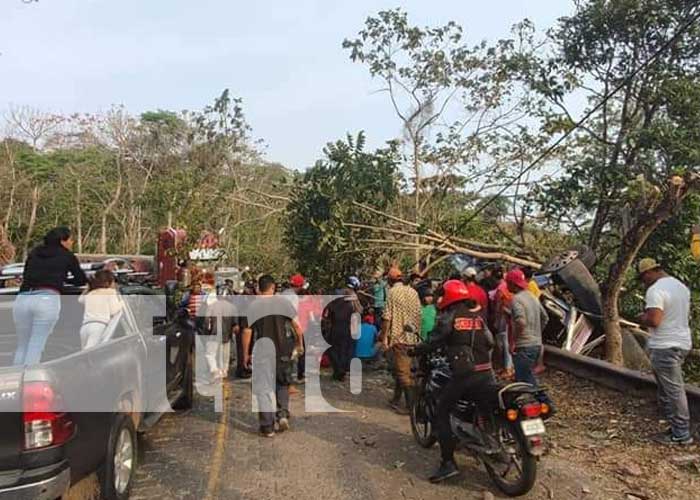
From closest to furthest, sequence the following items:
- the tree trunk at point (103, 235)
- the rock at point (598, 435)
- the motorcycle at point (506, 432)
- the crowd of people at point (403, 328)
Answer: the motorcycle at point (506, 432) < the crowd of people at point (403, 328) < the rock at point (598, 435) < the tree trunk at point (103, 235)

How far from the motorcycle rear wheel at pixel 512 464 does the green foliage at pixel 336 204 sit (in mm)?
6589

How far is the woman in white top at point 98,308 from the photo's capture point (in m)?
5.52

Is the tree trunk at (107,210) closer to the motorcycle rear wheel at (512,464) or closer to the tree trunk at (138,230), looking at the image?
the tree trunk at (138,230)

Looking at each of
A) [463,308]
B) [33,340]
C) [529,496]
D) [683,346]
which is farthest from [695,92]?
[33,340]

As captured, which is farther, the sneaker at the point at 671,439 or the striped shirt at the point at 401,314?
the striped shirt at the point at 401,314

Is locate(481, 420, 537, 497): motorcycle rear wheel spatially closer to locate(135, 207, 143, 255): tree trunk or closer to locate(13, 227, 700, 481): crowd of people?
locate(13, 227, 700, 481): crowd of people

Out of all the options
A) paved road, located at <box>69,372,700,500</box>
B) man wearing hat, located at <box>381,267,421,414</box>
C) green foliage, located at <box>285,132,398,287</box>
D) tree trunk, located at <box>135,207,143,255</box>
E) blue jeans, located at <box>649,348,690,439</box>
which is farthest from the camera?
tree trunk, located at <box>135,207,143,255</box>

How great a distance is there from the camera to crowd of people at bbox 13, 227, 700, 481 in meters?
5.39

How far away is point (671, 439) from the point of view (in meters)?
5.91

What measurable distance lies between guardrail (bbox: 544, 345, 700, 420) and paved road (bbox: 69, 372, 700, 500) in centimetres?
15

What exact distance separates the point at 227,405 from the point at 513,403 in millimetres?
4434

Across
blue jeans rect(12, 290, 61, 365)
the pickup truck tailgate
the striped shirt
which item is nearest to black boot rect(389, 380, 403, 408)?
the striped shirt

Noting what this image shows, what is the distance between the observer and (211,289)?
1131 centimetres

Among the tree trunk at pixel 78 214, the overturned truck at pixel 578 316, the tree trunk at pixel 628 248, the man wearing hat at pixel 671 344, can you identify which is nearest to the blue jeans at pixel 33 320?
the man wearing hat at pixel 671 344
